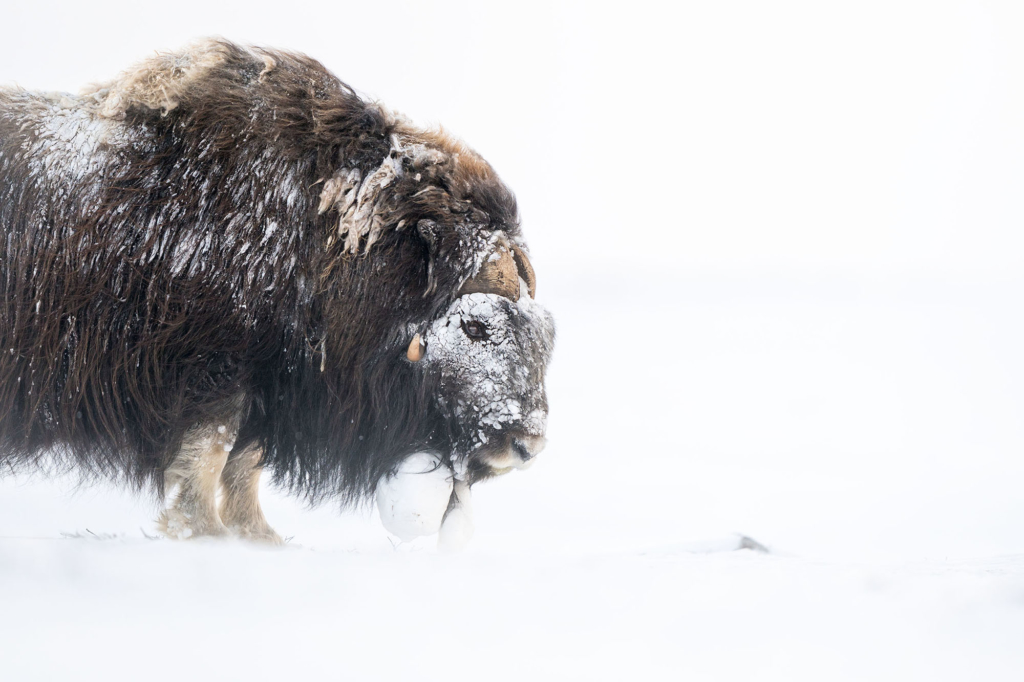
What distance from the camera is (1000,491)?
429 centimetres

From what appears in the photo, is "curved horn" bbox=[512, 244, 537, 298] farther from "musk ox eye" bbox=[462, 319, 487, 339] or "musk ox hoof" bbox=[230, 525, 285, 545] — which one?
"musk ox hoof" bbox=[230, 525, 285, 545]

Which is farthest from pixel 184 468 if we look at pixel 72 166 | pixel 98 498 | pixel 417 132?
pixel 98 498

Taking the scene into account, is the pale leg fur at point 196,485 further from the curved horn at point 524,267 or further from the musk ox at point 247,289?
the curved horn at point 524,267

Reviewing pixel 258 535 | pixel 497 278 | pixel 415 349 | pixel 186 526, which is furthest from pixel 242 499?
pixel 497 278

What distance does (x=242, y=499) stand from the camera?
258cm

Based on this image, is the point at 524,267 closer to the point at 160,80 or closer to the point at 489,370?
the point at 489,370

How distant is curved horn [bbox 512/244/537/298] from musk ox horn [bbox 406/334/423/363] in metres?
0.40

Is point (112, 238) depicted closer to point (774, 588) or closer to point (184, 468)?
point (184, 468)

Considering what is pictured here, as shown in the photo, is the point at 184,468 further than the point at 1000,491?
No

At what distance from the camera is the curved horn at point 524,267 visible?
2.37m

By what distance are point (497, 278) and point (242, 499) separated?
1113mm

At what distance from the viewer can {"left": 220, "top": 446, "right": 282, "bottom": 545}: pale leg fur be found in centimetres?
254

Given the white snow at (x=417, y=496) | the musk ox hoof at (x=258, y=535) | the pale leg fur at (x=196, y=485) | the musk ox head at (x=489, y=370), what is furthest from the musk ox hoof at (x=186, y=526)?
the musk ox head at (x=489, y=370)

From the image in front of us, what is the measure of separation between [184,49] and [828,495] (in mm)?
3789
